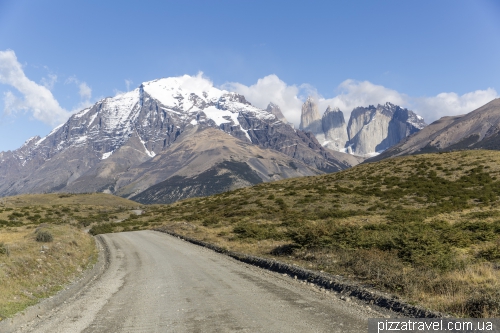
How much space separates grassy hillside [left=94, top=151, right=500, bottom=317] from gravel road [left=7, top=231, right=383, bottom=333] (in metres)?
2.95

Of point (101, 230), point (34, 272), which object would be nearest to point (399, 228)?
point (34, 272)

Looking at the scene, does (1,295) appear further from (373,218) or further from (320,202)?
(320,202)

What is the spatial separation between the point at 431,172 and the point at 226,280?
57.4m

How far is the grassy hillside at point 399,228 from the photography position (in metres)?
12.8

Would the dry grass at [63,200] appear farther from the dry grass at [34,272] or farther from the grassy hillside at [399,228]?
the dry grass at [34,272]

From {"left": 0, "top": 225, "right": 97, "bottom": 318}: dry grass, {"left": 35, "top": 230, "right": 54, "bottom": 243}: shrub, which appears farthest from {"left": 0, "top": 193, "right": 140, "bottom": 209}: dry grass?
{"left": 0, "top": 225, "right": 97, "bottom": 318}: dry grass

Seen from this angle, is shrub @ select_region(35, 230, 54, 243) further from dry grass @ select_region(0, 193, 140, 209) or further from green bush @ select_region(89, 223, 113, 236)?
dry grass @ select_region(0, 193, 140, 209)

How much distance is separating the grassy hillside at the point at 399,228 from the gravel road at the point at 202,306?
116 inches

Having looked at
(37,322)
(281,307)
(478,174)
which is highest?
(478,174)

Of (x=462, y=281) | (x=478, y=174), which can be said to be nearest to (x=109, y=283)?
(x=462, y=281)

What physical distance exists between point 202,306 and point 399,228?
1766 cm

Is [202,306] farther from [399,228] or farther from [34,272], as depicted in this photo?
[399,228]

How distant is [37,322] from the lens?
36.3ft

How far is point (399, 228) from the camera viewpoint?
24.6 meters
